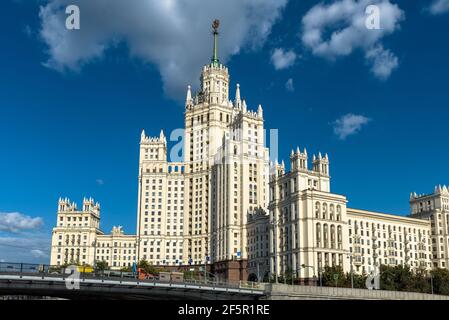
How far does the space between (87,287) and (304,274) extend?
89679mm

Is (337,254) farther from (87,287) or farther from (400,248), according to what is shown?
(87,287)

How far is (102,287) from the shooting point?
8319cm

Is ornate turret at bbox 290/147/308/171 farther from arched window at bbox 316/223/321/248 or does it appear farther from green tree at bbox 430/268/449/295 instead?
green tree at bbox 430/268/449/295

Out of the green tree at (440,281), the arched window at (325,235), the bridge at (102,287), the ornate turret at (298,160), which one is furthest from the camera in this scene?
the ornate turret at (298,160)

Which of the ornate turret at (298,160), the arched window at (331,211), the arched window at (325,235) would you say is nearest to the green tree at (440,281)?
the arched window at (325,235)

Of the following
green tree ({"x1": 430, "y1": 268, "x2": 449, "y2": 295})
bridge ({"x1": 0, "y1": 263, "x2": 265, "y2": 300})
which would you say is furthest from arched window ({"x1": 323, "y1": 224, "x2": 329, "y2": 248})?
bridge ({"x1": 0, "y1": 263, "x2": 265, "y2": 300})

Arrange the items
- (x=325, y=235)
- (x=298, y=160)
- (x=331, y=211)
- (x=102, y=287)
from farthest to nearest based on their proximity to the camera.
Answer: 1. (x=298, y=160)
2. (x=331, y=211)
3. (x=325, y=235)
4. (x=102, y=287)

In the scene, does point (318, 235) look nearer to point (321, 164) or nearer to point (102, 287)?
point (321, 164)

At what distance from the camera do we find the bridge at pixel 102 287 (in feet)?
251

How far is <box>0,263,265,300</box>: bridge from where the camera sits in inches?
3017

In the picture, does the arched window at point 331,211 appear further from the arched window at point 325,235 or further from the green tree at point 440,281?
the green tree at point 440,281

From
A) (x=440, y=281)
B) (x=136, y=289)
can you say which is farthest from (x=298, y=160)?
(x=136, y=289)

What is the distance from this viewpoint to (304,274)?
15975 cm
